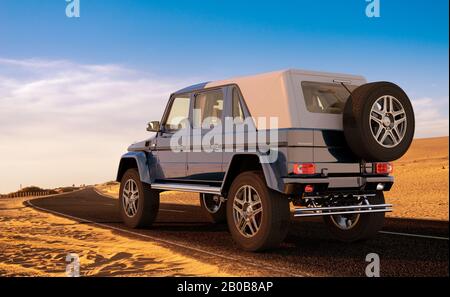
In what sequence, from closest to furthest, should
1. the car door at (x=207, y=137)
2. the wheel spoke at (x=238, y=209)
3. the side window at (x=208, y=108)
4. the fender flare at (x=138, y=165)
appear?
the wheel spoke at (x=238, y=209)
the car door at (x=207, y=137)
the side window at (x=208, y=108)
the fender flare at (x=138, y=165)

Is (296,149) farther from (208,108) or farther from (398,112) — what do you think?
(208,108)

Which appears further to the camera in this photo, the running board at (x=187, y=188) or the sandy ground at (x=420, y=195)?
the sandy ground at (x=420, y=195)

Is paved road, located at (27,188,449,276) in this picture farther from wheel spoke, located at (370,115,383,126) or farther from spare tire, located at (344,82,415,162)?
wheel spoke, located at (370,115,383,126)

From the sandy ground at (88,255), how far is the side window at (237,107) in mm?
2094

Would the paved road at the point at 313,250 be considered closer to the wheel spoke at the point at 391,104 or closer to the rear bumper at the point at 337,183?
the rear bumper at the point at 337,183

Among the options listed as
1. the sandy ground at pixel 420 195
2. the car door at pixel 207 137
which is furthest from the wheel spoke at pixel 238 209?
the sandy ground at pixel 420 195

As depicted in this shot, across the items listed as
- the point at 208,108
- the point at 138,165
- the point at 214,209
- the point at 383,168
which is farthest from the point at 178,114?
the point at 383,168

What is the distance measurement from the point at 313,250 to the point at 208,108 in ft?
9.04

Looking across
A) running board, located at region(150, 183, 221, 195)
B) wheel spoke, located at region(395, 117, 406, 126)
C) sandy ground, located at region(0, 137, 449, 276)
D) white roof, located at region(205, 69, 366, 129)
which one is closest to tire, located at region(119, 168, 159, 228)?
running board, located at region(150, 183, 221, 195)

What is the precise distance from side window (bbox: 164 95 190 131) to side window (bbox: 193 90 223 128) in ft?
1.09

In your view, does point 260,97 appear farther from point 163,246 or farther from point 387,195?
point 387,195

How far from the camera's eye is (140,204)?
9500 millimetres

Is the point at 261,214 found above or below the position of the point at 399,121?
below

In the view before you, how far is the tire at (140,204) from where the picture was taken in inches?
373
